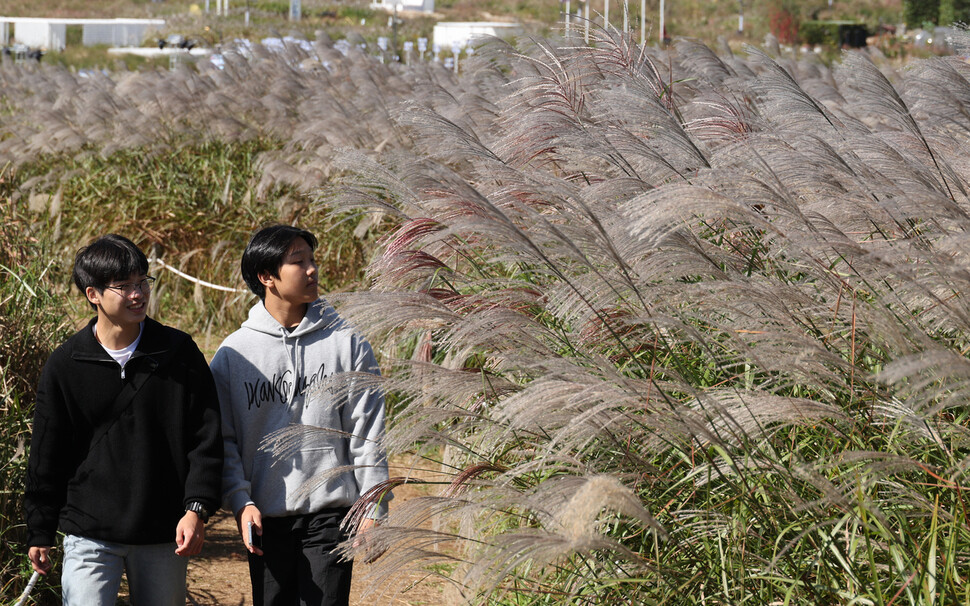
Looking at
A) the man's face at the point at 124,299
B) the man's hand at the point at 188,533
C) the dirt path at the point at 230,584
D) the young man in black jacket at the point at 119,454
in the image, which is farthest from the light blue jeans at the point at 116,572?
the dirt path at the point at 230,584

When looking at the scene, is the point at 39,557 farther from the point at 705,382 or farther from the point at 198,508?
the point at 705,382

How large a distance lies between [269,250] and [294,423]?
21.8 inches

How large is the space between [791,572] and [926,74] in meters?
2.88

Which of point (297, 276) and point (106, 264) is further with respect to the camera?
point (297, 276)

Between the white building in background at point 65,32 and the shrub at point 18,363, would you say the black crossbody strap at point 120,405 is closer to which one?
the shrub at point 18,363

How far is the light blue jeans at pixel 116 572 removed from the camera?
9.86ft

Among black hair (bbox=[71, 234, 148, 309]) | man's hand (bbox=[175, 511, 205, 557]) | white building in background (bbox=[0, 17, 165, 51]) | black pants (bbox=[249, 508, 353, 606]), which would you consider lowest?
black pants (bbox=[249, 508, 353, 606])

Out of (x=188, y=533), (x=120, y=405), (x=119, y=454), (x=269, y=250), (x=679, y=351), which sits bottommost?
A: (x=188, y=533)

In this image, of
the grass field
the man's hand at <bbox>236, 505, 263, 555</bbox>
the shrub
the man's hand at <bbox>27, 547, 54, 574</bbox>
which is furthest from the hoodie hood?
the shrub

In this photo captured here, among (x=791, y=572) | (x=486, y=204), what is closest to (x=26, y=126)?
(x=486, y=204)

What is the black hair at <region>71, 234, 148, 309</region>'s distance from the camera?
307 cm

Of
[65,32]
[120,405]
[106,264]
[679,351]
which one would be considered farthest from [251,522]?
[65,32]

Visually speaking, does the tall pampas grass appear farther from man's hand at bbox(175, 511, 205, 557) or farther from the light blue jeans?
the light blue jeans

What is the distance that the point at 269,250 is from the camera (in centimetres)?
331
